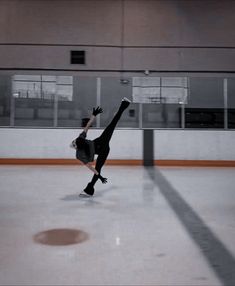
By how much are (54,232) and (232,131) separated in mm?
6159

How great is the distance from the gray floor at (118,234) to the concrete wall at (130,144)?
8.80 ft

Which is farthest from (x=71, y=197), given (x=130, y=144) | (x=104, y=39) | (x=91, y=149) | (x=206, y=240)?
(x=104, y=39)

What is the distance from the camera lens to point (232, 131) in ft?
25.6

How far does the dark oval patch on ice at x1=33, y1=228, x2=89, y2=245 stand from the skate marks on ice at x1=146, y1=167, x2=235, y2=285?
0.89 meters

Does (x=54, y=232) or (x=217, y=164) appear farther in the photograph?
(x=217, y=164)

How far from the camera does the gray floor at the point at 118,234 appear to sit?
188 centimetres

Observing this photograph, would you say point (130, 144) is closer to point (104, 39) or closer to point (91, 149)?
point (104, 39)

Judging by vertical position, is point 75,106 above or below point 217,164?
above

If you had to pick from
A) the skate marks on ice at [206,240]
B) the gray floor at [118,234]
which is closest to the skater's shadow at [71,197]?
the gray floor at [118,234]

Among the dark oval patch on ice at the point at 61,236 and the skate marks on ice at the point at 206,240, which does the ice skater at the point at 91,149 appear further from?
the dark oval patch on ice at the point at 61,236

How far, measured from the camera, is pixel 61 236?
101 inches

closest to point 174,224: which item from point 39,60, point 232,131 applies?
point 232,131

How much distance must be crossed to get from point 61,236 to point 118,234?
45cm

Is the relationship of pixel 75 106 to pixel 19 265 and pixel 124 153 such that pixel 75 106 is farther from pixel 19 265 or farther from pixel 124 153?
pixel 19 265
